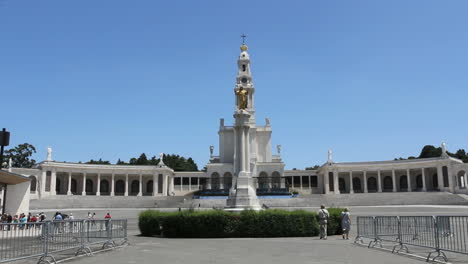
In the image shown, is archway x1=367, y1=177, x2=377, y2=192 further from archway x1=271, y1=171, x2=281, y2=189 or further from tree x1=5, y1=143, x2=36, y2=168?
tree x1=5, y1=143, x2=36, y2=168

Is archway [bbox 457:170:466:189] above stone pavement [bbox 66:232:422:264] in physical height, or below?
above

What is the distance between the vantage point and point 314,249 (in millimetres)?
15633

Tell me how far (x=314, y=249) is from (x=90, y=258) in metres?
8.00

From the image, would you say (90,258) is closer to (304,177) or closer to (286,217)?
(286,217)

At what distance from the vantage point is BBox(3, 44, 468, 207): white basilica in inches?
2638

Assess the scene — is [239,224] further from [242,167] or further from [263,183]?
[263,183]

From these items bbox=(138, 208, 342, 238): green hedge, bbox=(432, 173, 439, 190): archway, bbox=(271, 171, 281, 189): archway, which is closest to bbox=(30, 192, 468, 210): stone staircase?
bbox=(271, 171, 281, 189): archway

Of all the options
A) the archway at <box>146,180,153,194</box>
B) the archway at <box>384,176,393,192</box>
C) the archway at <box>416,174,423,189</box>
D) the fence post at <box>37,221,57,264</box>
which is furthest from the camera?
the archway at <box>146,180,153,194</box>

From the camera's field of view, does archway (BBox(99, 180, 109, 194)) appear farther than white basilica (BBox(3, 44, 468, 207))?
Yes

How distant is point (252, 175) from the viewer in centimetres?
7012

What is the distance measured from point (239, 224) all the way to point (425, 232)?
10085mm

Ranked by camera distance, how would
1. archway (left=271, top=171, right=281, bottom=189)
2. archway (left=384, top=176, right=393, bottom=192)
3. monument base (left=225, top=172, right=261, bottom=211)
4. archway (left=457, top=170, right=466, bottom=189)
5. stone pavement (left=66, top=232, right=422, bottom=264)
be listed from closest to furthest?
stone pavement (left=66, top=232, right=422, bottom=264)
monument base (left=225, top=172, right=261, bottom=211)
archway (left=457, top=170, right=466, bottom=189)
archway (left=271, top=171, right=281, bottom=189)
archway (left=384, top=176, right=393, bottom=192)

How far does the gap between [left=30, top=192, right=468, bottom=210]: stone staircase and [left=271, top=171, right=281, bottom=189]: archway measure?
1235cm

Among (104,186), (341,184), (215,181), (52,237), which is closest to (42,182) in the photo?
(104,186)
